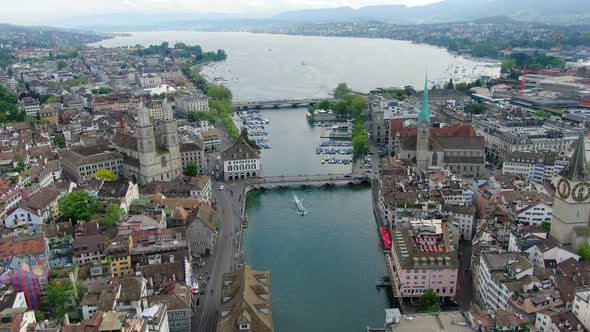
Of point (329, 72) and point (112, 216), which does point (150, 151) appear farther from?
point (329, 72)

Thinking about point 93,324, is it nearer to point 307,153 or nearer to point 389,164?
point 389,164

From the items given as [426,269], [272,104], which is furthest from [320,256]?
[272,104]

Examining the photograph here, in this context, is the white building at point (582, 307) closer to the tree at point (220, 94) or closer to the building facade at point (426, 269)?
the building facade at point (426, 269)

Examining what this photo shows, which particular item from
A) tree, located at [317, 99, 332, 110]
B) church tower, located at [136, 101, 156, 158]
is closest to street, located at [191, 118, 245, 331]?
church tower, located at [136, 101, 156, 158]

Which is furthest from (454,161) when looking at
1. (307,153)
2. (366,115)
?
(366,115)

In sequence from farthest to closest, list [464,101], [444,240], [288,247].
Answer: [464,101] < [288,247] < [444,240]

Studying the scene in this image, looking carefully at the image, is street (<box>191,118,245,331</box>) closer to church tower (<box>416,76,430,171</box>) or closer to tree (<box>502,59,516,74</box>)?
church tower (<box>416,76,430,171</box>)
